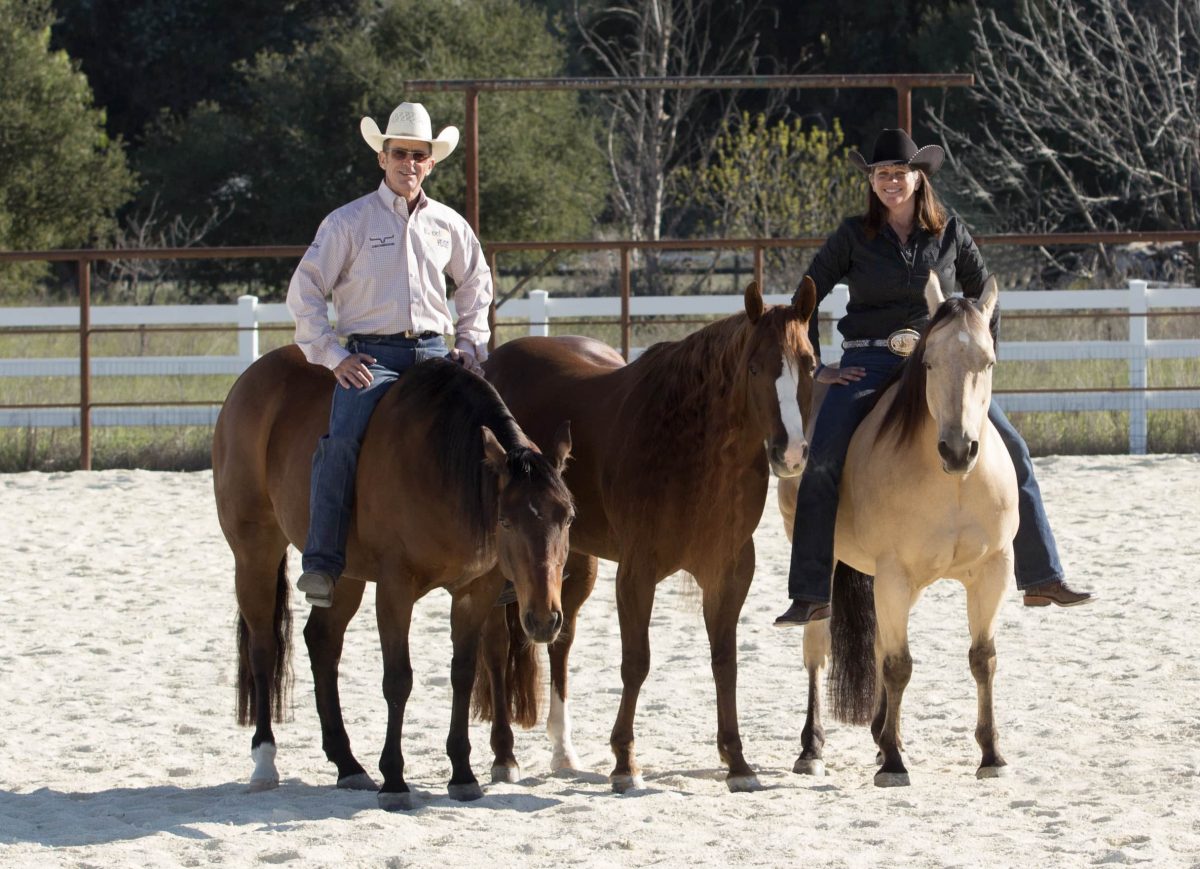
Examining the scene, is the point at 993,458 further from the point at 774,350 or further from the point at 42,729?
the point at 42,729

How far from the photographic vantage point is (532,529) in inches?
171

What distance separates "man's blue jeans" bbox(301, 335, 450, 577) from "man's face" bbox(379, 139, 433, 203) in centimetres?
55

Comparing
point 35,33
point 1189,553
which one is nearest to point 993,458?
point 1189,553

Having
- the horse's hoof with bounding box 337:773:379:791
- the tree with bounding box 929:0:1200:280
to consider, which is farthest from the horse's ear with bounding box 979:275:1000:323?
the tree with bounding box 929:0:1200:280

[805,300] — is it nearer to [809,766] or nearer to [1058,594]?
[1058,594]

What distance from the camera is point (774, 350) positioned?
4.61 m

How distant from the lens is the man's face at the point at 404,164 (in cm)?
503

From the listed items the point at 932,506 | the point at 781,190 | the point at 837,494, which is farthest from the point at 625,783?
the point at 781,190

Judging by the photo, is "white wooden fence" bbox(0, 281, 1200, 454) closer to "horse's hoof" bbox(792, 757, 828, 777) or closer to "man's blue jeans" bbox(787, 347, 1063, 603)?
"man's blue jeans" bbox(787, 347, 1063, 603)

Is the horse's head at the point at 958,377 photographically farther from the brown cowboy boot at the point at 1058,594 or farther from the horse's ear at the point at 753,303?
the brown cowboy boot at the point at 1058,594

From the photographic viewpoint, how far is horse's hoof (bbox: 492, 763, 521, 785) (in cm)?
513

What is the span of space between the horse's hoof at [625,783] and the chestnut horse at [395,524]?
404mm

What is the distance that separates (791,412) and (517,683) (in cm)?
148

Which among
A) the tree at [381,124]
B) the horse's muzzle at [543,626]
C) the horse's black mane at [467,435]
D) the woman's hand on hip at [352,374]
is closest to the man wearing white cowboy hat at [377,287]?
the woman's hand on hip at [352,374]
